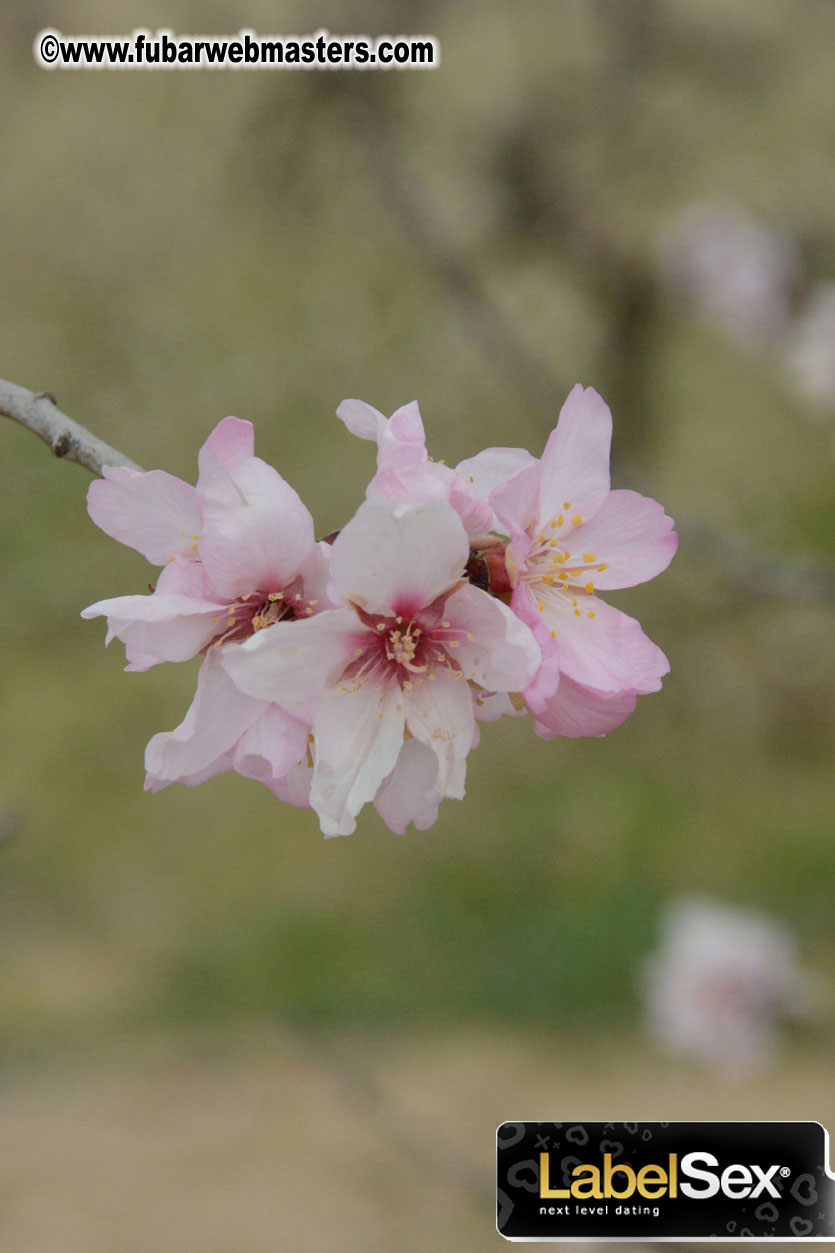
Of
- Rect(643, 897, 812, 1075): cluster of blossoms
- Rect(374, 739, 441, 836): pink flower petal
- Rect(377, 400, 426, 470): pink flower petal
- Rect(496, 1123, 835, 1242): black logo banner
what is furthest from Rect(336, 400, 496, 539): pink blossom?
Rect(643, 897, 812, 1075): cluster of blossoms

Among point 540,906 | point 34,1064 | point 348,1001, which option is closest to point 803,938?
point 540,906

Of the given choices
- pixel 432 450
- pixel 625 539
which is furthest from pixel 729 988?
pixel 432 450

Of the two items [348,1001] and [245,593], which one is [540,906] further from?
[245,593]

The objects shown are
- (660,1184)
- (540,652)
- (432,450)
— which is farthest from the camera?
(432,450)

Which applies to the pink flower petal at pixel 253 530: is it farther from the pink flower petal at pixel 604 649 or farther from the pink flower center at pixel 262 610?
the pink flower petal at pixel 604 649

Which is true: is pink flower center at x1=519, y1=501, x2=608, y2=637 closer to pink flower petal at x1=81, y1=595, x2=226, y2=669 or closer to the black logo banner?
pink flower petal at x1=81, y1=595, x2=226, y2=669

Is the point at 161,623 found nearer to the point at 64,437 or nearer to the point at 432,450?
the point at 64,437
